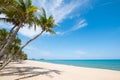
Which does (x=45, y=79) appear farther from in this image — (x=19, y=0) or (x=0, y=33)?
(x=0, y=33)

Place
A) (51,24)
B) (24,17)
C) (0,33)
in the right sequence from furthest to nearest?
(0,33) → (51,24) → (24,17)

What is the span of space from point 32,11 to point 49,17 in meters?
4.66

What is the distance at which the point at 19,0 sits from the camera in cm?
1080

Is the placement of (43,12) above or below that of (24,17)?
above

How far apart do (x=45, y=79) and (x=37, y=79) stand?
2.02 feet

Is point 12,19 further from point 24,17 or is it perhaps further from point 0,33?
point 0,33

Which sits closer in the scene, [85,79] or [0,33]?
[85,79]

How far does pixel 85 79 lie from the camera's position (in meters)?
12.2

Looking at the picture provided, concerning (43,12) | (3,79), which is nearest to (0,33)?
(43,12)

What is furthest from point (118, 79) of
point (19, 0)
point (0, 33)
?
point (0, 33)

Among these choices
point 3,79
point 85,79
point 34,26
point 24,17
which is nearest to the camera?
point 24,17

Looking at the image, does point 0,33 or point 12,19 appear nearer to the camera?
point 12,19

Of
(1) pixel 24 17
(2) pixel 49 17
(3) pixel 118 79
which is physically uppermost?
(2) pixel 49 17

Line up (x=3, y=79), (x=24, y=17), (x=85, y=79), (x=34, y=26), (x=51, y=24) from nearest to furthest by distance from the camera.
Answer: (x=24, y=17)
(x=3, y=79)
(x=85, y=79)
(x=34, y=26)
(x=51, y=24)
